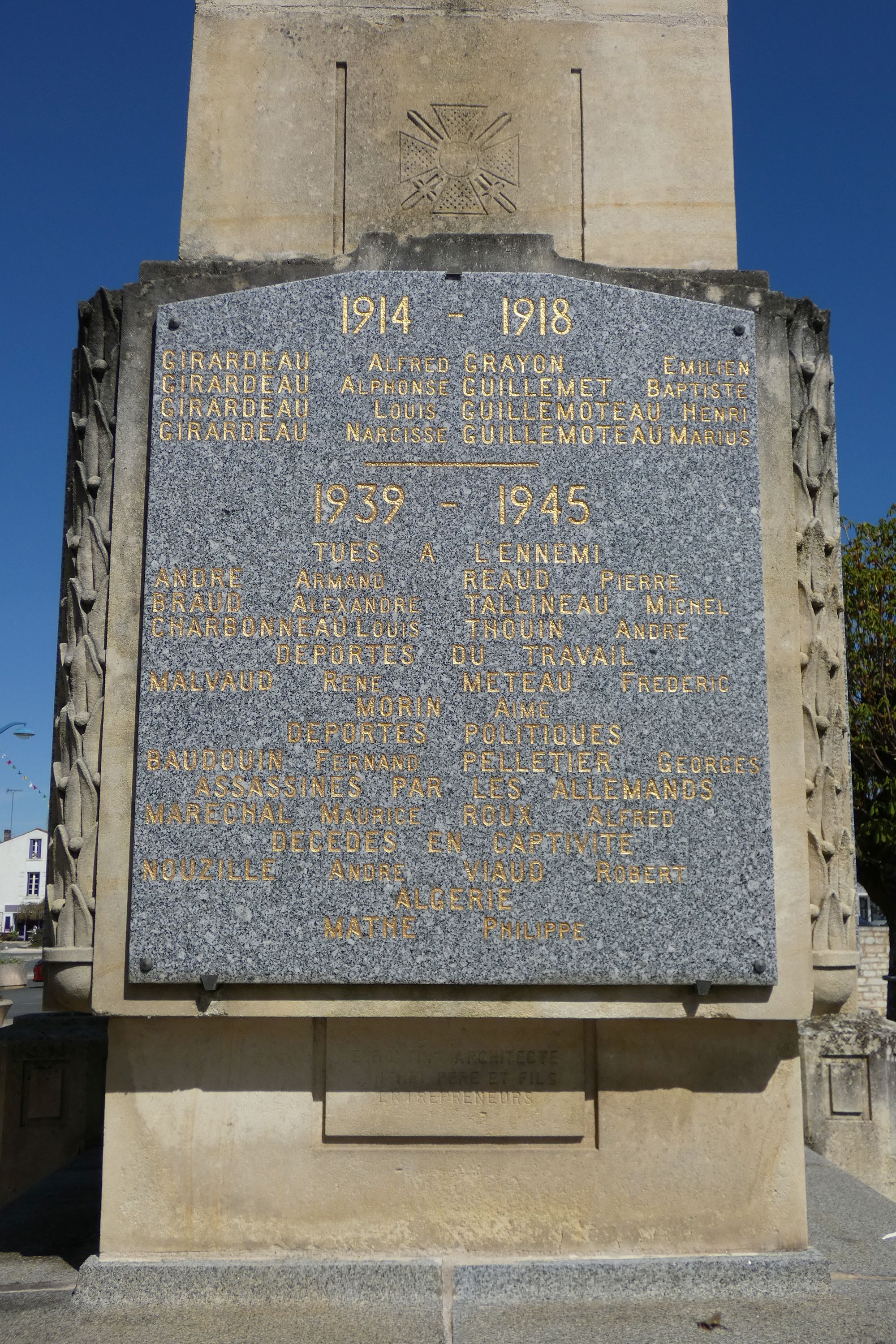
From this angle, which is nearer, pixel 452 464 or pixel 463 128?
pixel 452 464

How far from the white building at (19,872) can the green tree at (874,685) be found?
6945 centimetres

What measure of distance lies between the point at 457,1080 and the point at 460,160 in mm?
4131

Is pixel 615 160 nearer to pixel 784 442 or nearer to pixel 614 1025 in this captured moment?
pixel 784 442

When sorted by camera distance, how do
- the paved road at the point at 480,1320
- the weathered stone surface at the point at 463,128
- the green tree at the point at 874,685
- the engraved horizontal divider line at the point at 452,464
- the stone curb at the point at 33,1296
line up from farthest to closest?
the green tree at the point at 874,685
the weathered stone surface at the point at 463,128
the engraved horizontal divider line at the point at 452,464
the stone curb at the point at 33,1296
the paved road at the point at 480,1320

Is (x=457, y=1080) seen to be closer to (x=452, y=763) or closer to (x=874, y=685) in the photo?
(x=452, y=763)

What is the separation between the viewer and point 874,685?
15.3 m

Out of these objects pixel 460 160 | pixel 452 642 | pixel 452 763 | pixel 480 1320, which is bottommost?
pixel 480 1320

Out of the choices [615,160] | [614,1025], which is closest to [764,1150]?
[614,1025]

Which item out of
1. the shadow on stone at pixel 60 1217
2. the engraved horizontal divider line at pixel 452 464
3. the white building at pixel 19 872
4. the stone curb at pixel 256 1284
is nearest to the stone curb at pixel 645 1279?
the stone curb at pixel 256 1284

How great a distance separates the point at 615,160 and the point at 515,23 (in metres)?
0.86

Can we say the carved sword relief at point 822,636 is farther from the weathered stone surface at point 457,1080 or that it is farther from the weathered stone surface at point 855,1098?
the weathered stone surface at point 855,1098

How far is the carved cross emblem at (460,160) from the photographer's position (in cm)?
491

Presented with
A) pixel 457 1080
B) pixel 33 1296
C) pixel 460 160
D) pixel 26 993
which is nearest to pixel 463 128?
pixel 460 160

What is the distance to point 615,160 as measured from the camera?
4.96 meters
